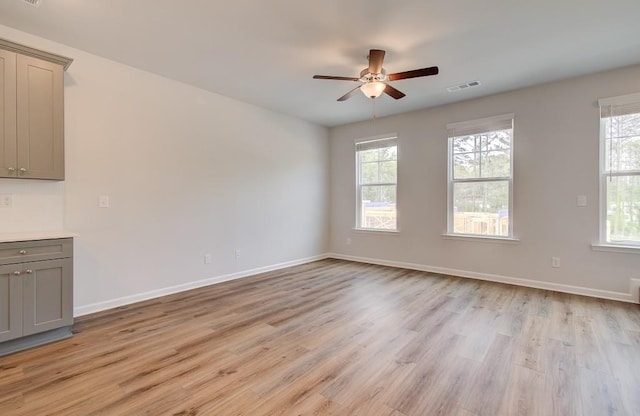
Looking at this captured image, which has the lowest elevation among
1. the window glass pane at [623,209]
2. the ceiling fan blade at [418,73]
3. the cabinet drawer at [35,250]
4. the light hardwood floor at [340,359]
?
the light hardwood floor at [340,359]

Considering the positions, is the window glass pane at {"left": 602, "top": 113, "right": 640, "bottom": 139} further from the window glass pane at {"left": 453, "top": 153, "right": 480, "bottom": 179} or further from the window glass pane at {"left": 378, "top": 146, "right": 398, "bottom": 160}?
the window glass pane at {"left": 378, "top": 146, "right": 398, "bottom": 160}

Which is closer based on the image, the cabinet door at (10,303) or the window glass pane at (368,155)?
the cabinet door at (10,303)

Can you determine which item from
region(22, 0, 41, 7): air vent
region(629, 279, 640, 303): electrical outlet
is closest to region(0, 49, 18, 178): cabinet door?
region(22, 0, 41, 7): air vent

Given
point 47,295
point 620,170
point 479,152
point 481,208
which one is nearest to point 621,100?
point 620,170

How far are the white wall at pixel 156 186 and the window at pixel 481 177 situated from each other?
9.20 ft

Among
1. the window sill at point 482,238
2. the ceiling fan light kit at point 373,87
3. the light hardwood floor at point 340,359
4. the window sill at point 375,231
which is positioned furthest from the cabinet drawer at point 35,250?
the window sill at point 482,238

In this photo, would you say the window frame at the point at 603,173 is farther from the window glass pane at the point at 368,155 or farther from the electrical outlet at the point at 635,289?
the window glass pane at the point at 368,155

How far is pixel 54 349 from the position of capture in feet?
8.05

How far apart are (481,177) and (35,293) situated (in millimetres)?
5377

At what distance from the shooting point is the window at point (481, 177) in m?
4.45

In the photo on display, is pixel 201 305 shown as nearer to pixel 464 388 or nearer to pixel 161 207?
pixel 161 207

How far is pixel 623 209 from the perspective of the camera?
3658mm

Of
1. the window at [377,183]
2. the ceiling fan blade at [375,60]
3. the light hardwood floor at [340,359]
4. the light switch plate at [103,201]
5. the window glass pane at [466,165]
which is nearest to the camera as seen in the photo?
the light hardwood floor at [340,359]

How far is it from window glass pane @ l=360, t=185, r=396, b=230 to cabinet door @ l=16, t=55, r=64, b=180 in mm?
4591
